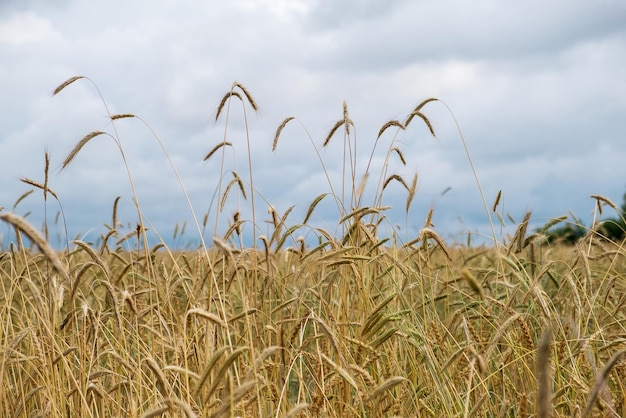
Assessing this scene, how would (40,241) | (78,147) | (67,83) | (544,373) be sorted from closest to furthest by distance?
(544,373) < (40,241) < (78,147) < (67,83)

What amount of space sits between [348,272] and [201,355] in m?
0.87

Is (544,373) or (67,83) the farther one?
(67,83)

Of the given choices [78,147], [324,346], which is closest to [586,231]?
[324,346]

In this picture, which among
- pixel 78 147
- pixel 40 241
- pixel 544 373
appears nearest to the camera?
pixel 544 373

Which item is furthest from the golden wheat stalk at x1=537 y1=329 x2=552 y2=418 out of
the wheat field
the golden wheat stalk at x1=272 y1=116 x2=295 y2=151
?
the golden wheat stalk at x1=272 y1=116 x2=295 y2=151

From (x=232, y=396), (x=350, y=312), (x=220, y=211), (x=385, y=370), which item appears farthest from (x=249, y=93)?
(x=232, y=396)

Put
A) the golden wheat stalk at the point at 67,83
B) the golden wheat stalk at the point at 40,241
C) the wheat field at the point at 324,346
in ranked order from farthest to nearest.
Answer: the golden wheat stalk at the point at 67,83 → the wheat field at the point at 324,346 → the golden wheat stalk at the point at 40,241

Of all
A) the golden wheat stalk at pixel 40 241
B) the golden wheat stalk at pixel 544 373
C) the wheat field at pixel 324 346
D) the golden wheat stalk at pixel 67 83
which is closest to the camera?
the golden wheat stalk at pixel 544 373

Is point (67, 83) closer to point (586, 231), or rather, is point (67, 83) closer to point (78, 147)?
point (78, 147)

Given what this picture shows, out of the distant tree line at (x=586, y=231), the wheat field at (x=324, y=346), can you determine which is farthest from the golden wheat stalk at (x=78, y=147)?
the distant tree line at (x=586, y=231)

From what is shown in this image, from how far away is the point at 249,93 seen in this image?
156 inches

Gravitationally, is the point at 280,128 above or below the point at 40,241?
above

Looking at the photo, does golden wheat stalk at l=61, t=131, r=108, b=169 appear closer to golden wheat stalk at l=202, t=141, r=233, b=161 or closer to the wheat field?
the wheat field

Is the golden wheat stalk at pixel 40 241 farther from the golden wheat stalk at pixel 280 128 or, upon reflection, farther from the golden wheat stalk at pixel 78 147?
the golden wheat stalk at pixel 280 128
